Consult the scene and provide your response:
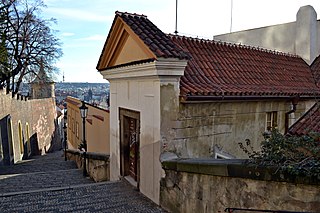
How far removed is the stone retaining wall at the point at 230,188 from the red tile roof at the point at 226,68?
181 cm

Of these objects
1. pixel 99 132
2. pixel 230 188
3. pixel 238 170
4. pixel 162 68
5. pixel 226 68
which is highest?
pixel 226 68

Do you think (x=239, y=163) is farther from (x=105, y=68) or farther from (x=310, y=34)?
(x=310, y=34)

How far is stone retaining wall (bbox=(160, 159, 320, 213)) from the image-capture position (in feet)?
10.9

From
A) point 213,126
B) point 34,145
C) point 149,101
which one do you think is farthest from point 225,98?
point 34,145

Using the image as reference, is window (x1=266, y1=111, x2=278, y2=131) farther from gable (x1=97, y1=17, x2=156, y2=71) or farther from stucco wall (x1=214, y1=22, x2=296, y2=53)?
stucco wall (x1=214, y1=22, x2=296, y2=53)

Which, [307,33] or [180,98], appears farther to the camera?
[307,33]

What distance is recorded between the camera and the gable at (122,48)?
22.7ft

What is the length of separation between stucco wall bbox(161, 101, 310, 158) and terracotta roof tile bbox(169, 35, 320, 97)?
0.41 metres

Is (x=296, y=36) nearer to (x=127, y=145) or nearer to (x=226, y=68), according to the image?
(x=226, y=68)

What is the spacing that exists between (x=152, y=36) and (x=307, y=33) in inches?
380

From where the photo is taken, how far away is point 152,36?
6.91 metres

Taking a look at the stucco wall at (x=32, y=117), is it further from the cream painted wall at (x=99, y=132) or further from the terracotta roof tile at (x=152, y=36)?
the terracotta roof tile at (x=152, y=36)

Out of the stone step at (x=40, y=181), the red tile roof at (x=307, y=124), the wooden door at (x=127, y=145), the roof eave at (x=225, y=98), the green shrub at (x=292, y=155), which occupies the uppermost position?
the roof eave at (x=225, y=98)

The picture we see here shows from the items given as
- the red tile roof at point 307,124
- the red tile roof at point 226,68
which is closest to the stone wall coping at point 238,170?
the red tile roof at point 226,68
